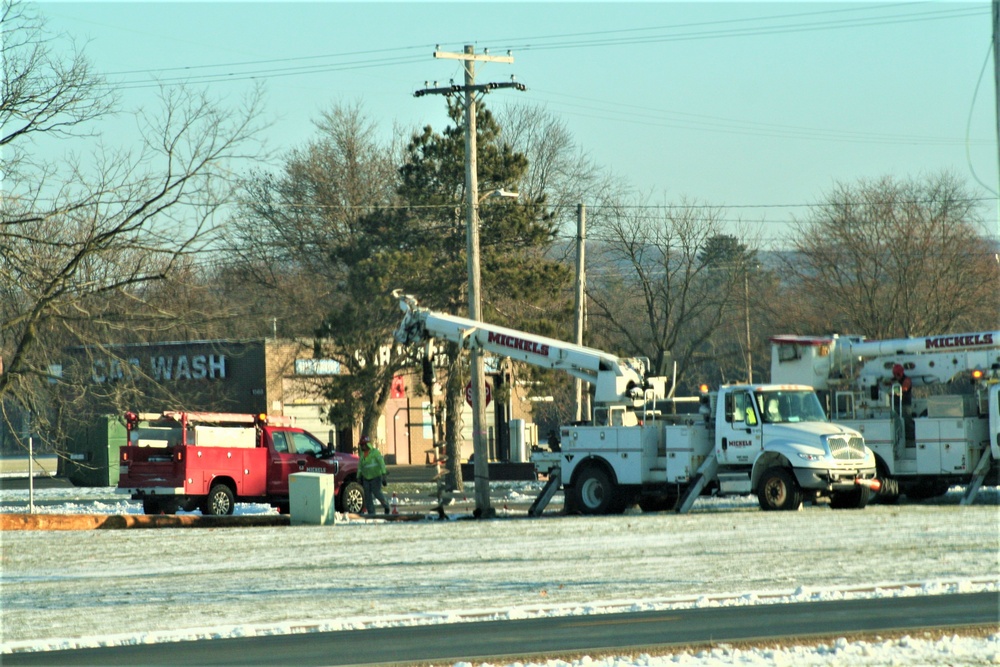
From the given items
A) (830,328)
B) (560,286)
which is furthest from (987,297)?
(560,286)

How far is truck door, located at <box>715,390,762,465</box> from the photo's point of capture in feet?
76.9

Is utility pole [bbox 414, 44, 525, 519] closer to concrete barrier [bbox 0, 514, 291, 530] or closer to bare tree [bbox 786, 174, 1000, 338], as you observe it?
concrete barrier [bbox 0, 514, 291, 530]

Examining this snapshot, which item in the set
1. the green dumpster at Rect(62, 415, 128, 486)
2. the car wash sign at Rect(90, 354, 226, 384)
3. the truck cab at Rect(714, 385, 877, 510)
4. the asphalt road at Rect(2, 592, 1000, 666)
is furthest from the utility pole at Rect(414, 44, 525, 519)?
the car wash sign at Rect(90, 354, 226, 384)

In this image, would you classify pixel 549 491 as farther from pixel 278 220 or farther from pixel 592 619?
pixel 278 220

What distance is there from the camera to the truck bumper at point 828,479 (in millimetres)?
22797

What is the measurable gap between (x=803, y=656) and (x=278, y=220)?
131ft

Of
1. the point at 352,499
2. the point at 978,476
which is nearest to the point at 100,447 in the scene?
the point at 352,499

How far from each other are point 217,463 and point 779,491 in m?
A: 11.6

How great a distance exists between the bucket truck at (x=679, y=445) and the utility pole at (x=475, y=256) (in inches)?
37.5

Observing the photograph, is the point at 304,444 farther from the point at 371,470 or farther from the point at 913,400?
the point at 913,400

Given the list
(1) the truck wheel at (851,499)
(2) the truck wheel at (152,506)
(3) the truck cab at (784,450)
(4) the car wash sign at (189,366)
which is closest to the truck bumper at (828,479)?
(3) the truck cab at (784,450)

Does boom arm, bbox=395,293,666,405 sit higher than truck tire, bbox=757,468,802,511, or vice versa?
boom arm, bbox=395,293,666,405

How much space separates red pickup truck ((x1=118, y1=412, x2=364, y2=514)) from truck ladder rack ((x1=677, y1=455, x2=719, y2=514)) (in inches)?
302

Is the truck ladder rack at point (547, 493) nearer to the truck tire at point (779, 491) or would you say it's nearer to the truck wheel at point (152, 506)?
the truck tire at point (779, 491)
